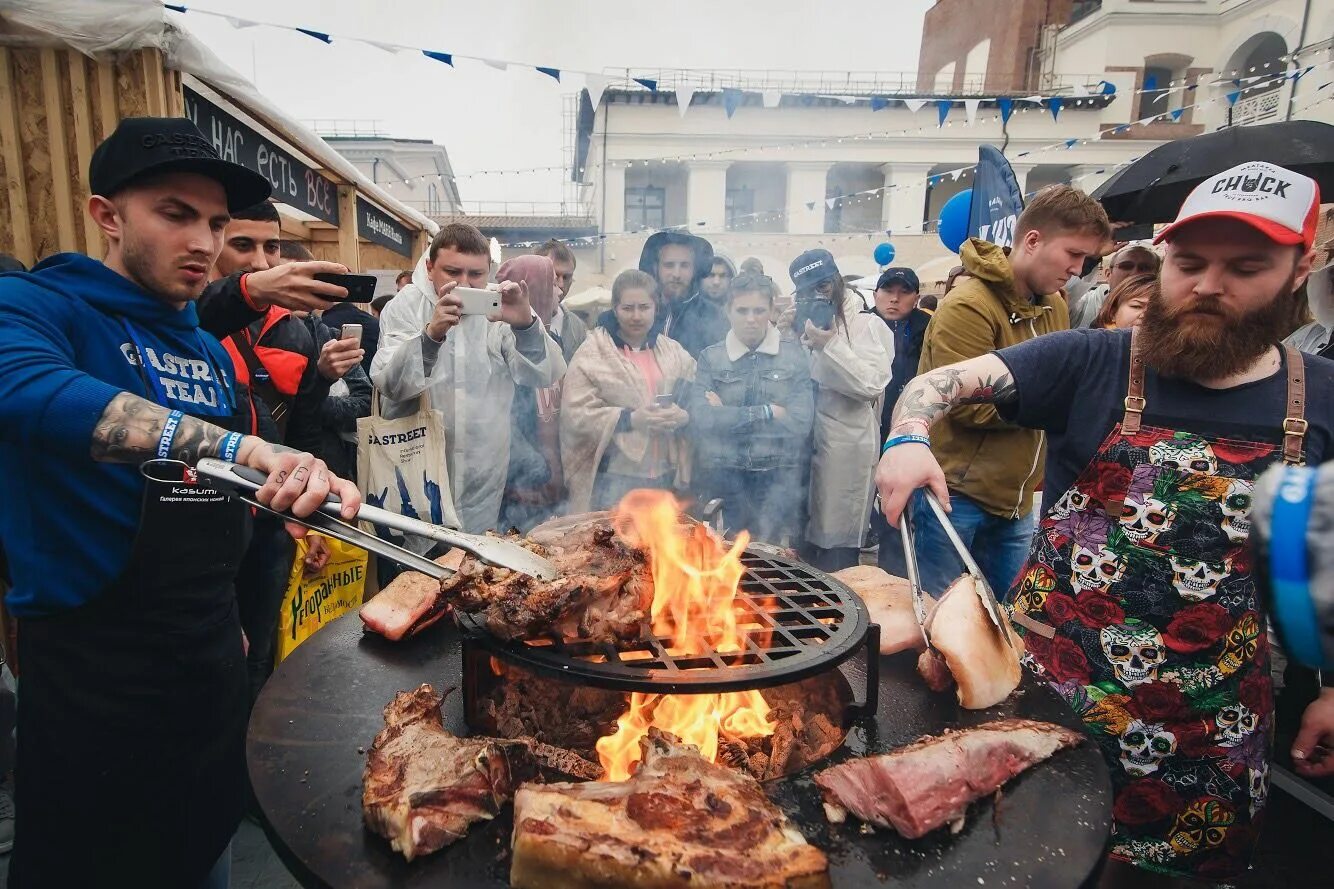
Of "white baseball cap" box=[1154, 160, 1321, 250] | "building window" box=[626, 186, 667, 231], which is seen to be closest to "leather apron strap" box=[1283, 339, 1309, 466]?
"white baseball cap" box=[1154, 160, 1321, 250]

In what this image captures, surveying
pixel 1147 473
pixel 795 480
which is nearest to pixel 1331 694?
pixel 1147 473

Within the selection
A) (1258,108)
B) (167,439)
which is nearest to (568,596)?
(167,439)

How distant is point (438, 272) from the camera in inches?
181

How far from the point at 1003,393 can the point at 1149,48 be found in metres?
32.5

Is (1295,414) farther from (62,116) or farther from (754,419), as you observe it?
(62,116)

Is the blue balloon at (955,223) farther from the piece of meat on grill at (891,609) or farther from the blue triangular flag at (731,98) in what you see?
the piece of meat on grill at (891,609)

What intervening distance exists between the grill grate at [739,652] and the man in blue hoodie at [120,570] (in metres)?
0.99

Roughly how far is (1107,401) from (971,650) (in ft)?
3.31

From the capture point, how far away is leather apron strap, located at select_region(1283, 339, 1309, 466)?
2.02 meters

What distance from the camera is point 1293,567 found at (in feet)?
3.07

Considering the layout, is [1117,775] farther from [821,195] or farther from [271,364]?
[821,195]

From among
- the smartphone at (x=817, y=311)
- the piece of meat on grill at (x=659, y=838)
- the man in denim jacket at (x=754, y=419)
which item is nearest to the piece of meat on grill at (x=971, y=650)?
the piece of meat on grill at (x=659, y=838)

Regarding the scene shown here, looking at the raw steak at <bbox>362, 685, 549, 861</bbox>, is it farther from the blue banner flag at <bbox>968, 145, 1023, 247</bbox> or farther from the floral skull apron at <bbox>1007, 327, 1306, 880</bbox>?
the blue banner flag at <bbox>968, 145, 1023, 247</bbox>

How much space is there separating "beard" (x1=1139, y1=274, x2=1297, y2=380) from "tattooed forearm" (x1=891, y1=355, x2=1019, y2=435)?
1.58 ft
